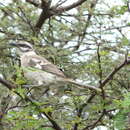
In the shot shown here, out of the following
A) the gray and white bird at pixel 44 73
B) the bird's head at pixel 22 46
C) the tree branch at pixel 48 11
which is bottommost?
the gray and white bird at pixel 44 73

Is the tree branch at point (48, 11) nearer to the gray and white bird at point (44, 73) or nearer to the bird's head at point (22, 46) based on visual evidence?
the bird's head at point (22, 46)

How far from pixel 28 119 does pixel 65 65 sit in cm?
246

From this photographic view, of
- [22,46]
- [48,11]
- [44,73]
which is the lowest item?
[44,73]

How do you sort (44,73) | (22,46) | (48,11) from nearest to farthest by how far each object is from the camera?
(44,73), (22,46), (48,11)

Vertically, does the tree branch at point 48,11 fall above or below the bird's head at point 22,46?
above

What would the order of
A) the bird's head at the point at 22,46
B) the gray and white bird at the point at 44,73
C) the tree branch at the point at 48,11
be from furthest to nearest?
the tree branch at the point at 48,11, the bird's head at the point at 22,46, the gray and white bird at the point at 44,73

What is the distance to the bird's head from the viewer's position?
541 centimetres

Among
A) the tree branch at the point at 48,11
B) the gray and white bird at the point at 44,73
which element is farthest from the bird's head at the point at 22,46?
the tree branch at the point at 48,11

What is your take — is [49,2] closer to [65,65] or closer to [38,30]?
[38,30]

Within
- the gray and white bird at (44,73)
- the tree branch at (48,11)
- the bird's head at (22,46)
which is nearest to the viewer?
the gray and white bird at (44,73)

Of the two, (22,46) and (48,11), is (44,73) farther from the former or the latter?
(48,11)

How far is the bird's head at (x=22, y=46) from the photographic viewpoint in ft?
17.8

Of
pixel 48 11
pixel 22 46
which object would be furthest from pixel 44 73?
pixel 48 11

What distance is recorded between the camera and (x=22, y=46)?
5488 millimetres
